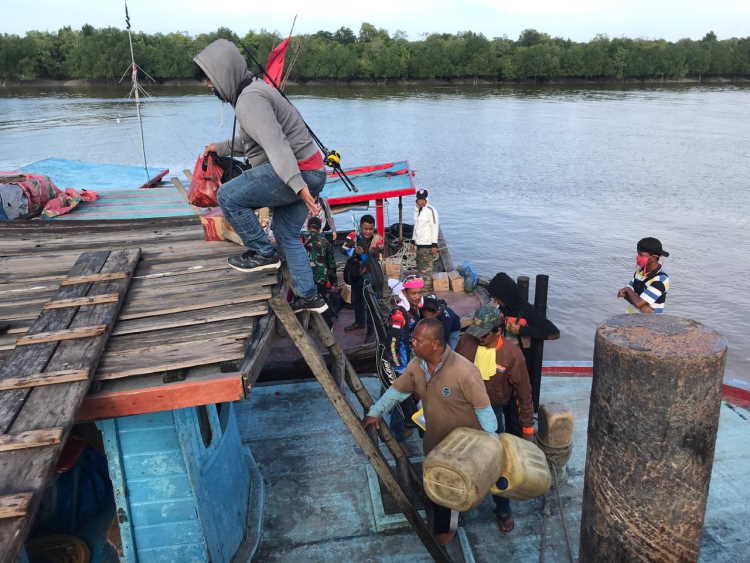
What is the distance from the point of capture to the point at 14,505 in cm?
234

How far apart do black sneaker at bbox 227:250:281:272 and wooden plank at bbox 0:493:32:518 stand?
2.46 m

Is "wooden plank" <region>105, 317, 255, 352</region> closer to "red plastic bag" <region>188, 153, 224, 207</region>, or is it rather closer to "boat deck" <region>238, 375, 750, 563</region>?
"red plastic bag" <region>188, 153, 224, 207</region>

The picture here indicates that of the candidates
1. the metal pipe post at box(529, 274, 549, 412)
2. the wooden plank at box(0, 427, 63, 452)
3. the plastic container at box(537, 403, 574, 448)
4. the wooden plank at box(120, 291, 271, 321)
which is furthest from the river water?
the wooden plank at box(0, 427, 63, 452)

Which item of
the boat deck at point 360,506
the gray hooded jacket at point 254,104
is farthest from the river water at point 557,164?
the gray hooded jacket at point 254,104

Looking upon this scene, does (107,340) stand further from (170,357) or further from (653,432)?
(653,432)

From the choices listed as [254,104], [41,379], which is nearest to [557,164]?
[254,104]

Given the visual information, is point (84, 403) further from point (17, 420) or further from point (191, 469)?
point (191, 469)

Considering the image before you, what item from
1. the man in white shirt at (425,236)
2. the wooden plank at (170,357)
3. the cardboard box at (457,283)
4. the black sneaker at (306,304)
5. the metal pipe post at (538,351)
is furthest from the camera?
the man in white shirt at (425,236)

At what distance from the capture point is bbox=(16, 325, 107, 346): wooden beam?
3.52m

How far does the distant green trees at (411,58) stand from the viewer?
8425cm

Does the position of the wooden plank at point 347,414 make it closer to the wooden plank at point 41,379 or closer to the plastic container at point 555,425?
the wooden plank at point 41,379

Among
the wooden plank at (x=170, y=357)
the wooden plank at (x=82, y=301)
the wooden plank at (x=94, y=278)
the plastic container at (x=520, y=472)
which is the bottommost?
the plastic container at (x=520, y=472)

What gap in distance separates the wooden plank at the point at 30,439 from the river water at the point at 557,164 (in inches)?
509

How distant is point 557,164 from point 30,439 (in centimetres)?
3545
